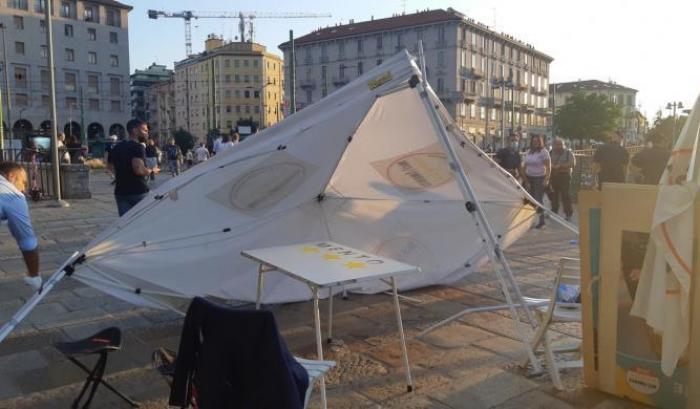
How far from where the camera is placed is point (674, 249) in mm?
2844

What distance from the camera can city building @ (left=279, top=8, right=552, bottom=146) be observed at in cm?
7375

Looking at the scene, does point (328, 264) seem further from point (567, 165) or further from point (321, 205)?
point (567, 165)

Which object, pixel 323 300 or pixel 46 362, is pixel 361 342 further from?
pixel 46 362

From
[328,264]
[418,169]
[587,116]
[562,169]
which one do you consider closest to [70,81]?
[587,116]

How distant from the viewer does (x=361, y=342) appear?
4508mm

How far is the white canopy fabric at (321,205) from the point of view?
434 centimetres

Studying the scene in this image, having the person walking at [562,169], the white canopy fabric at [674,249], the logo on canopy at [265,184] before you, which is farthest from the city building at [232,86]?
the white canopy fabric at [674,249]

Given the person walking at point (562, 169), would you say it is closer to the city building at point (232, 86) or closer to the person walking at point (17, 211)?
the person walking at point (17, 211)

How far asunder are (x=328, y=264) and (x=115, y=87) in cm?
7739

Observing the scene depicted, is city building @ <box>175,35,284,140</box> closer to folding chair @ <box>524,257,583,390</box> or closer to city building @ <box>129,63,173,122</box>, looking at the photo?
city building @ <box>129,63,173,122</box>

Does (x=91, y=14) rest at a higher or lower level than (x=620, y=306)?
higher

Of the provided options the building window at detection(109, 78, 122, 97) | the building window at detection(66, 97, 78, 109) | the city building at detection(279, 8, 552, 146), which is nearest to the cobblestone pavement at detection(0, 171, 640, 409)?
the city building at detection(279, 8, 552, 146)

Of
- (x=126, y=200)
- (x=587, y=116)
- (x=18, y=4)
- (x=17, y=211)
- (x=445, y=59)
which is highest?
(x=18, y=4)

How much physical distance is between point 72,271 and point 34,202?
11.1m
